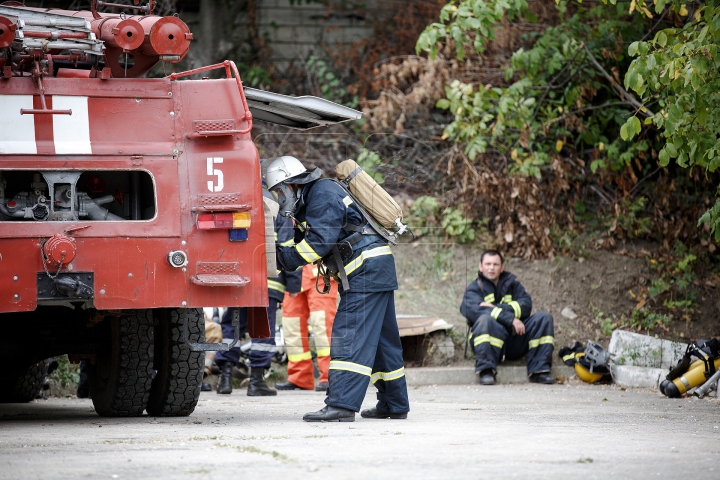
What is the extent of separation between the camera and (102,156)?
566 cm

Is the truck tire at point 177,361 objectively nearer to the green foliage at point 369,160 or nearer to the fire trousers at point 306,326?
the fire trousers at point 306,326

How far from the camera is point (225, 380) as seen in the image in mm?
9016

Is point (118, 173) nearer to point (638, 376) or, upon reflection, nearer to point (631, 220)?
point (638, 376)

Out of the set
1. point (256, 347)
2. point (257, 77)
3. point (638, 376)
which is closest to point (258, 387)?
point (256, 347)

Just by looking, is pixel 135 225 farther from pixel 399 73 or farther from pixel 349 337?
pixel 399 73

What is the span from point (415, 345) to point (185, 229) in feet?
16.1

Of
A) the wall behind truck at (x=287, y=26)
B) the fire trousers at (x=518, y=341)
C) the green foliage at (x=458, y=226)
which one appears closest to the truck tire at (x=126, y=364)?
the fire trousers at (x=518, y=341)

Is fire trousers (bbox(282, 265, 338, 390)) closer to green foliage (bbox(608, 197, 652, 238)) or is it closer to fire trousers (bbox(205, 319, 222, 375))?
fire trousers (bbox(205, 319, 222, 375))

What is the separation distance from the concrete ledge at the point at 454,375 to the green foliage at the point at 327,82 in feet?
15.8

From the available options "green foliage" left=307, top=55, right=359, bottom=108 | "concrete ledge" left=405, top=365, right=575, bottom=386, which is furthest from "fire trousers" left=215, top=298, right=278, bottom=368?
"green foliage" left=307, top=55, right=359, bottom=108

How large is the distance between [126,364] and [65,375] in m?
3.37

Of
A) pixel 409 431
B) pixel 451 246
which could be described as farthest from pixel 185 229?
pixel 451 246

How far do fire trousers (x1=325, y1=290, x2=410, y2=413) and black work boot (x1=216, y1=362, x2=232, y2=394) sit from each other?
9.80ft

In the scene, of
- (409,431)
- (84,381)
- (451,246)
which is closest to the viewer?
(409,431)
